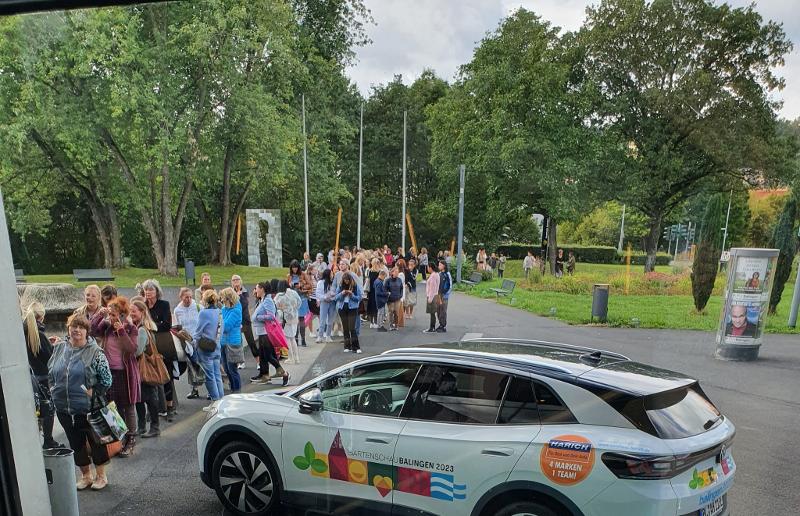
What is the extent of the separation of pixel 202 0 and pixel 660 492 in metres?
4.61

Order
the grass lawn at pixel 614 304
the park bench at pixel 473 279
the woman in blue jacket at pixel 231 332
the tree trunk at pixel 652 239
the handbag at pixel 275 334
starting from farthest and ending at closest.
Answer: the handbag at pixel 275 334
the park bench at pixel 473 279
the woman in blue jacket at pixel 231 332
the grass lawn at pixel 614 304
the tree trunk at pixel 652 239

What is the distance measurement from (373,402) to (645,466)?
1.57 m

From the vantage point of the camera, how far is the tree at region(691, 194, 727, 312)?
4.99 m

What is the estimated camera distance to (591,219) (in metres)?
5.07

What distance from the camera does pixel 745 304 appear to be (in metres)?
7.75

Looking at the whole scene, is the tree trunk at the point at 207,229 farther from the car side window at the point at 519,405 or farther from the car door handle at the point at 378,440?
the car side window at the point at 519,405

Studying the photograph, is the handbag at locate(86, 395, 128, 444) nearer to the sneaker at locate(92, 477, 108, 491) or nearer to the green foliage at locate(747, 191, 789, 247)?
the sneaker at locate(92, 477, 108, 491)

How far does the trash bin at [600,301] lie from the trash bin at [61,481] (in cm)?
507

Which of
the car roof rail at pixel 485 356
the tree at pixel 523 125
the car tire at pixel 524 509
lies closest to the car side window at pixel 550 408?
the car roof rail at pixel 485 356

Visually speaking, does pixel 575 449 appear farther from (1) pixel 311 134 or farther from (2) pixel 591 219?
(1) pixel 311 134

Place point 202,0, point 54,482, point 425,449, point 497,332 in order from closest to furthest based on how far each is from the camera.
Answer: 1. point 54,482
2. point 425,449
3. point 202,0
4. point 497,332

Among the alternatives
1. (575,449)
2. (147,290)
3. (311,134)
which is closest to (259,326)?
(147,290)

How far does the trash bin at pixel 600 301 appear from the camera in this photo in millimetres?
5945

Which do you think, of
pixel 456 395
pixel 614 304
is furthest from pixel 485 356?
pixel 614 304
